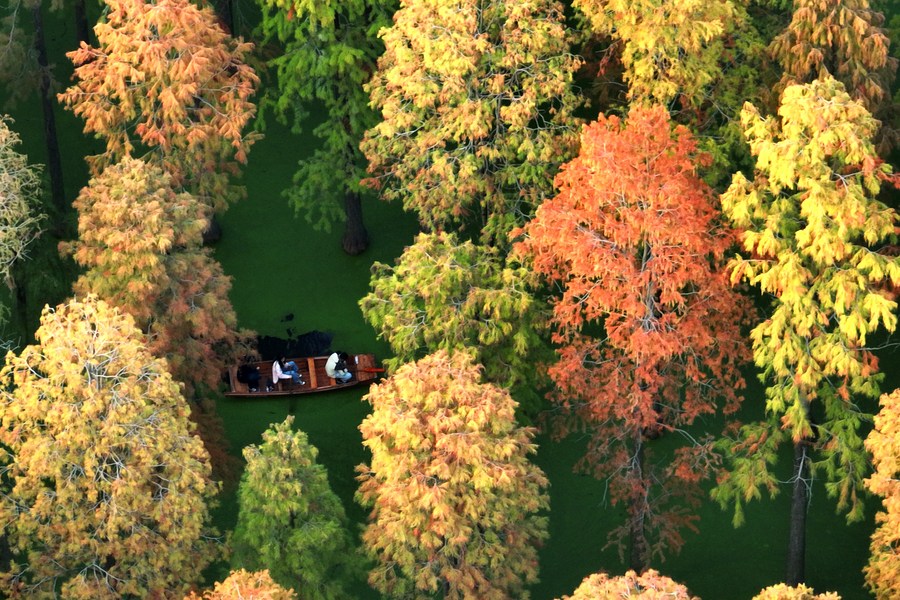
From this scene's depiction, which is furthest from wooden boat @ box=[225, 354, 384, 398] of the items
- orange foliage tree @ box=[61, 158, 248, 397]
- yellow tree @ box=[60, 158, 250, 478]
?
orange foliage tree @ box=[61, 158, 248, 397]

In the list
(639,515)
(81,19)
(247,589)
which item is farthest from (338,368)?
(247,589)

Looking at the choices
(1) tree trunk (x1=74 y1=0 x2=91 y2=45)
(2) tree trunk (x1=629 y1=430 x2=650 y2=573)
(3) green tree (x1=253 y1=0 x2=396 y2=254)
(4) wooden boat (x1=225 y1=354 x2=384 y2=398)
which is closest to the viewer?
(2) tree trunk (x1=629 y1=430 x2=650 y2=573)

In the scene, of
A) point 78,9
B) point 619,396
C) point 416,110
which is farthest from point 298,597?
point 78,9

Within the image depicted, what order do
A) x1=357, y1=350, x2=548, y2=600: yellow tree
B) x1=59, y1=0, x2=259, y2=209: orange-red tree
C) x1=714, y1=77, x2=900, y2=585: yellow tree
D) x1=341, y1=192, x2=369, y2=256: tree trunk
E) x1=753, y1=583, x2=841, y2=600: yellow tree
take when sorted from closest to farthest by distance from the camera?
x1=753, y1=583, x2=841, y2=600: yellow tree < x1=357, y1=350, x2=548, y2=600: yellow tree < x1=714, y1=77, x2=900, y2=585: yellow tree < x1=59, y1=0, x2=259, y2=209: orange-red tree < x1=341, y1=192, x2=369, y2=256: tree trunk

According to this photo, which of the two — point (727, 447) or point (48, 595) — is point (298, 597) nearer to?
point (48, 595)

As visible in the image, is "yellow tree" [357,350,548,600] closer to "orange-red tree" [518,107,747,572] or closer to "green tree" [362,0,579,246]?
"orange-red tree" [518,107,747,572]

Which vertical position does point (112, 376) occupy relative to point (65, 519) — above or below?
above
